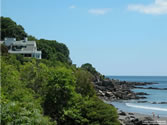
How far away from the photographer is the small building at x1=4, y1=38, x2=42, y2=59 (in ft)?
231

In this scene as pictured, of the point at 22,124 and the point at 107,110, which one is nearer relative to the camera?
the point at 22,124

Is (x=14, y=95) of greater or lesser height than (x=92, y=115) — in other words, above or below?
above

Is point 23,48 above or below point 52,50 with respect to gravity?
below

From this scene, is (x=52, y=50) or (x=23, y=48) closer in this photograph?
(x=23, y=48)

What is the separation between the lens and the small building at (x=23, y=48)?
70438 mm

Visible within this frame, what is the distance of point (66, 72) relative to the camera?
2992 cm

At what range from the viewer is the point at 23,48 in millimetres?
72438

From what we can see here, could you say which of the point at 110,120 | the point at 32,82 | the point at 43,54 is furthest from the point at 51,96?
the point at 43,54

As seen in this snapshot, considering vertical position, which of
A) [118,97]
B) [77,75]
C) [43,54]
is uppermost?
[43,54]

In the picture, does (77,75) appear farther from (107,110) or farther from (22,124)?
(22,124)

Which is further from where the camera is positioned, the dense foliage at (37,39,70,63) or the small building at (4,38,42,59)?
the dense foliage at (37,39,70,63)

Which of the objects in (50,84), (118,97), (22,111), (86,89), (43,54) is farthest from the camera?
(43,54)

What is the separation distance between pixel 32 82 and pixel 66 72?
13.9ft

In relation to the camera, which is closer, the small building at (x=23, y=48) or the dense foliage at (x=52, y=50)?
the small building at (x=23, y=48)
